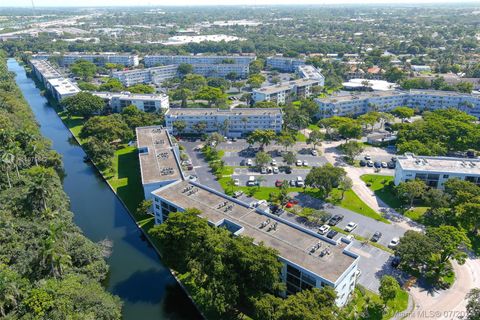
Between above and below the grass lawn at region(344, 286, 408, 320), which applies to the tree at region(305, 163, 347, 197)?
above

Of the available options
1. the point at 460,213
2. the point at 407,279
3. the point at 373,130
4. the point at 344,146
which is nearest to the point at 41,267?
the point at 407,279

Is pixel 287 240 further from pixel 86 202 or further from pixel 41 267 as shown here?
pixel 86 202

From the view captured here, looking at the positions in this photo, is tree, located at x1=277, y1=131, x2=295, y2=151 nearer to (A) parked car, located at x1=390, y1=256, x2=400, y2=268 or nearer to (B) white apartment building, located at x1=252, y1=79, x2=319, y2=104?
(B) white apartment building, located at x1=252, y1=79, x2=319, y2=104

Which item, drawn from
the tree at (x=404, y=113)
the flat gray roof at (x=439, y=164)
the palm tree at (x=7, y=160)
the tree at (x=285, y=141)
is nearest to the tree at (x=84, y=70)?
the palm tree at (x=7, y=160)

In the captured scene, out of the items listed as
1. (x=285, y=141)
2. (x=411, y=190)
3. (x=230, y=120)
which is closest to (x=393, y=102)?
(x=285, y=141)

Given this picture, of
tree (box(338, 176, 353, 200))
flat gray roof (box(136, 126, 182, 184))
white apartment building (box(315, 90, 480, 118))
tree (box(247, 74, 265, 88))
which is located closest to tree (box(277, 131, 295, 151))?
tree (box(338, 176, 353, 200))
